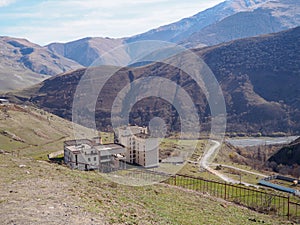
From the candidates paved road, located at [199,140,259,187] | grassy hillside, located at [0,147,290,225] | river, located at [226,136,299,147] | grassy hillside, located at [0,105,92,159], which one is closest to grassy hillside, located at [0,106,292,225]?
grassy hillside, located at [0,147,290,225]

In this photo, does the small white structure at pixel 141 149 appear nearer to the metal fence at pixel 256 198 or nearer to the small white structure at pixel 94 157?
the small white structure at pixel 94 157

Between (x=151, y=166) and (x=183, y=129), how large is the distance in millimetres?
66577

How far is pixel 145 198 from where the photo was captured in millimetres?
18828

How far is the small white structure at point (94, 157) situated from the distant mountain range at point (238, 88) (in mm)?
77127

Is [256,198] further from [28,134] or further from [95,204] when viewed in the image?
[28,134]

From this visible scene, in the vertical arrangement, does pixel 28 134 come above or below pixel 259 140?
above

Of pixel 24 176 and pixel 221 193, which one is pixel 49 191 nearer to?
pixel 24 176

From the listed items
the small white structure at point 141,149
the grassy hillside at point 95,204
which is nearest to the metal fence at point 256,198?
the grassy hillside at point 95,204

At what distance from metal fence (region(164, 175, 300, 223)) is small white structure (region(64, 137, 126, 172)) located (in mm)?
9761

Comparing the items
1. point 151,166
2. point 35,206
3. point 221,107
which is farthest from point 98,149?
Result: point 221,107

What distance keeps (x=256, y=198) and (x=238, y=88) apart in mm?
126554

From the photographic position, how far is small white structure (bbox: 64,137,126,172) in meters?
40.3

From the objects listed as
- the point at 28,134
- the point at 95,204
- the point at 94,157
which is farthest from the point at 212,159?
the point at 95,204

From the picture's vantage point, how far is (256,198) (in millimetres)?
28109
